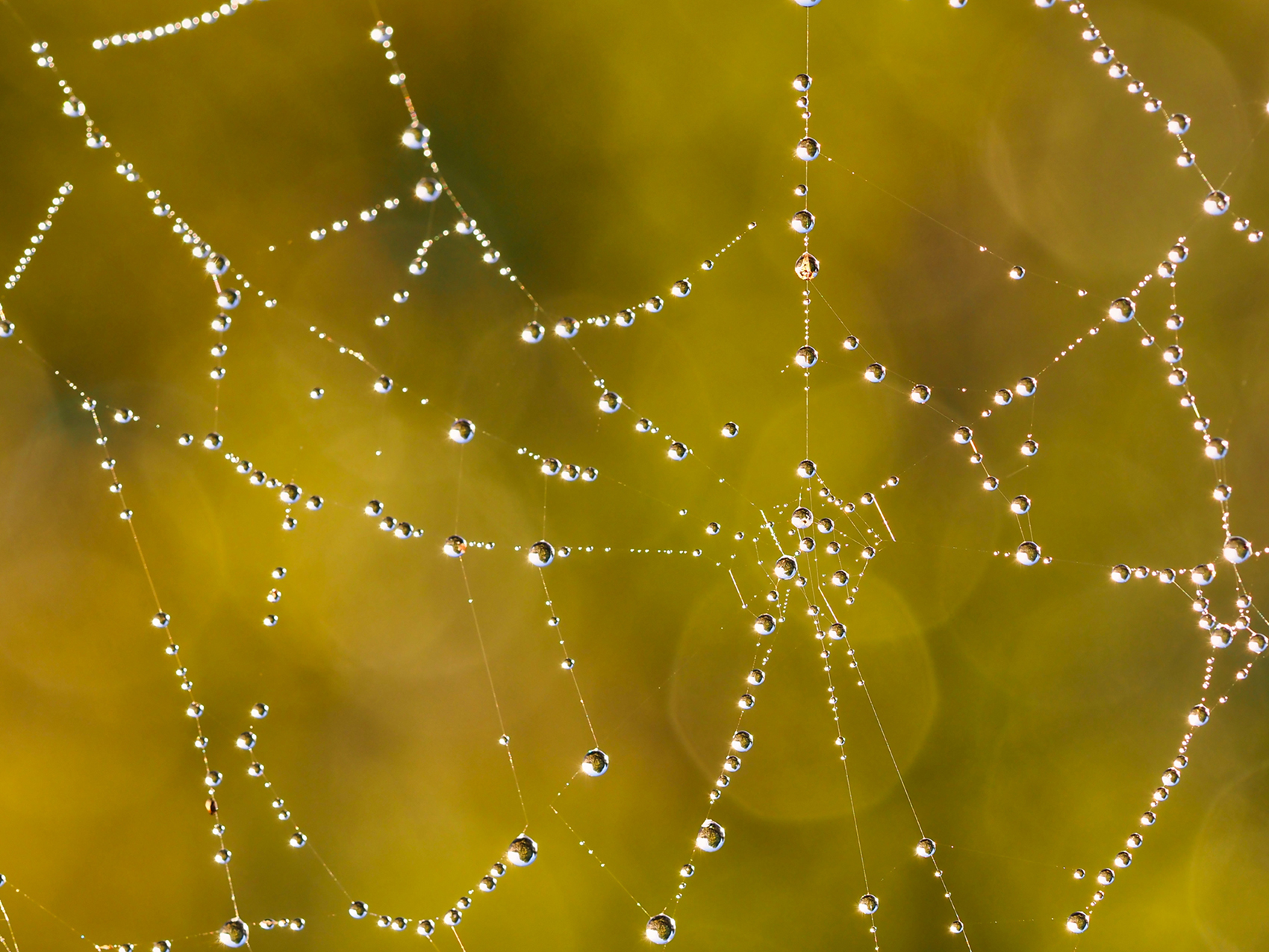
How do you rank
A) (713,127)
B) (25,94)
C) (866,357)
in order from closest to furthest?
(25,94), (866,357), (713,127)

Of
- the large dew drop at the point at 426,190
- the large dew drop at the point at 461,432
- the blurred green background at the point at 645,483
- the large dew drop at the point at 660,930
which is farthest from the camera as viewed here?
the blurred green background at the point at 645,483

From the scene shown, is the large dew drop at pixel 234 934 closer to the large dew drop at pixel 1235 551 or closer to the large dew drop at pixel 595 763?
the large dew drop at pixel 595 763

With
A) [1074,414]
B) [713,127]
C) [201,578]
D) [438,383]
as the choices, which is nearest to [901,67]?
[713,127]

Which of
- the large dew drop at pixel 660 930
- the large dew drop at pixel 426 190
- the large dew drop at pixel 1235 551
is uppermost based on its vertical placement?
the large dew drop at pixel 426 190

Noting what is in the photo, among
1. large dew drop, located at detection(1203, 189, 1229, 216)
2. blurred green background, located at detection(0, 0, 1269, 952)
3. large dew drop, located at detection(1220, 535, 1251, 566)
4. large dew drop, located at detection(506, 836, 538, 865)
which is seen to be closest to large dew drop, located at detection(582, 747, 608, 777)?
large dew drop, located at detection(506, 836, 538, 865)

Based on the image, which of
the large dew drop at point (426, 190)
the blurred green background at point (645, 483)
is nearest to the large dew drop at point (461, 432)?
the blurred green background at point (645, 483)

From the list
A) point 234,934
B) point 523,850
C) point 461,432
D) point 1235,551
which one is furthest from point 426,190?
point 1235,551

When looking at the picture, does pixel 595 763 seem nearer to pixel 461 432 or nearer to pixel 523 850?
pixel 523 850

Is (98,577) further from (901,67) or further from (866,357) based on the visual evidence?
(901,67)
